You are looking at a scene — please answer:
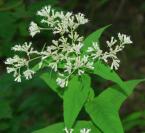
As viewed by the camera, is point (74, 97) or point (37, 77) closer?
point (74, 97)

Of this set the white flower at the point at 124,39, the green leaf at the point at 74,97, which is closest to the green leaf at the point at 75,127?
the green leaf at the point at 74,97

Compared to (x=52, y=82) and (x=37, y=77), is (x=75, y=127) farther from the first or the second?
(x=37, y=77)

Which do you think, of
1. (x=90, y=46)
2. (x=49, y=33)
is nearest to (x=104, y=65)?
(x=90, y=46)

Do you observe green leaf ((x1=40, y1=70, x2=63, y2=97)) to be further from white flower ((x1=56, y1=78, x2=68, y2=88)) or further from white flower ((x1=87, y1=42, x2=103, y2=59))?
white flower ((x1=87, y1=42, x2=103, y2=59))

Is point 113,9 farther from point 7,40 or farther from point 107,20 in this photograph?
point 7,40

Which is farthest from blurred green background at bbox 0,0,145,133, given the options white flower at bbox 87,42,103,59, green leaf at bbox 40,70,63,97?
white flower at bbox 87,42,103,59

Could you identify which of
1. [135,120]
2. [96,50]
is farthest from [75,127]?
[135,120]

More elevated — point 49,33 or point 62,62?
point 49,33

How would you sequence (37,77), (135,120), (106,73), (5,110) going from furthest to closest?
(135,120) < (37,77) < (5,110) < (106,73)
